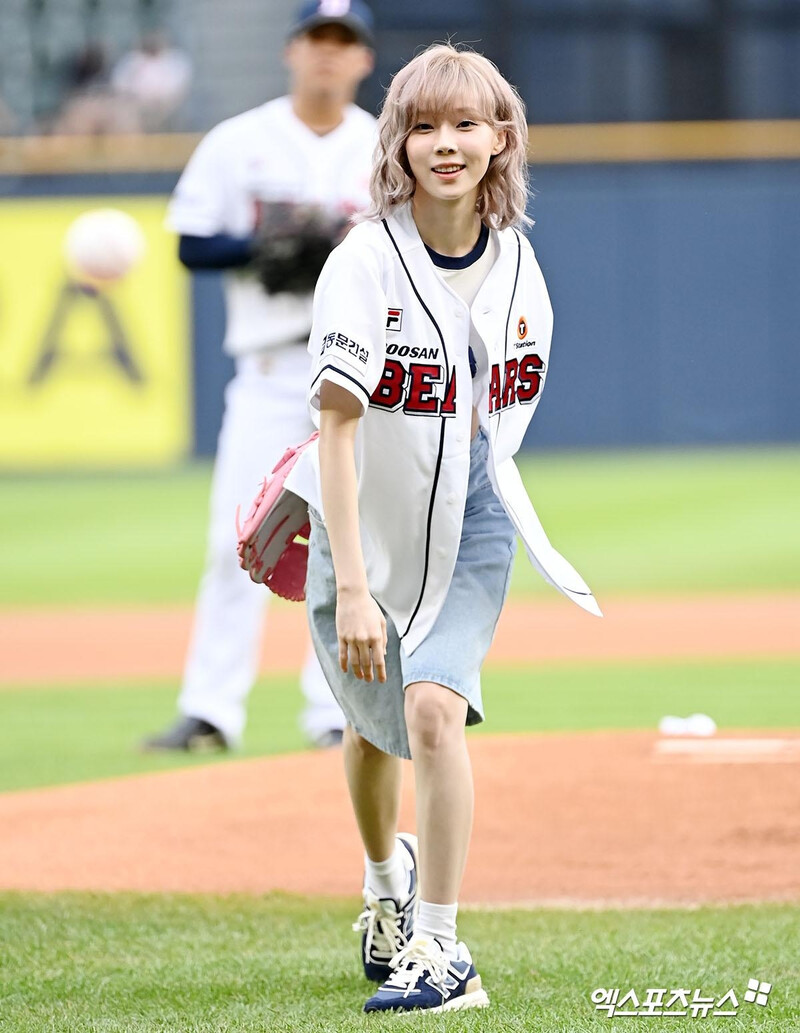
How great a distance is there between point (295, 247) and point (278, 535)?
241 centimetres

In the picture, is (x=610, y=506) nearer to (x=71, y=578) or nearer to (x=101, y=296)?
(x=71, y=578)

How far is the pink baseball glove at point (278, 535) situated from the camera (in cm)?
356

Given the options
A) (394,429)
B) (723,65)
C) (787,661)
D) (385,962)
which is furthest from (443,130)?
(723,65)

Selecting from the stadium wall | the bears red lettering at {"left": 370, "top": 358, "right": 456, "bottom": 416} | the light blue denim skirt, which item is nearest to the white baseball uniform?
the light blue denim skirt

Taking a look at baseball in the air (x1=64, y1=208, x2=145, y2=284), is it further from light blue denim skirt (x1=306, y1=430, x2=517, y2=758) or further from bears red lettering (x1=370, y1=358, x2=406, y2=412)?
bears red lettering (x1=370, y1=358, x2=406, y2=412)

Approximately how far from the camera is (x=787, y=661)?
787cm

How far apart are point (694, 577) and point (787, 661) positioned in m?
3.01

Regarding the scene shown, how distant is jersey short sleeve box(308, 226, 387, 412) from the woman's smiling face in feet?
0.59

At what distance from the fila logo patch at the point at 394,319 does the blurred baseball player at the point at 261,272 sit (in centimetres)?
261

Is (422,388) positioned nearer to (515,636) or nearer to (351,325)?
(351,325)

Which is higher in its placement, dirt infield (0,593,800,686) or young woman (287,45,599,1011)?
young woman (287,45,599,1011)

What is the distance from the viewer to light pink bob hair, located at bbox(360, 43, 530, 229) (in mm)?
3266

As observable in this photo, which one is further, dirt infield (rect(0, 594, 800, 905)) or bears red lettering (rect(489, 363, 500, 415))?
dirt infield (rect(0, 594, 800, 905))

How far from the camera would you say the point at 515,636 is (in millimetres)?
9062
